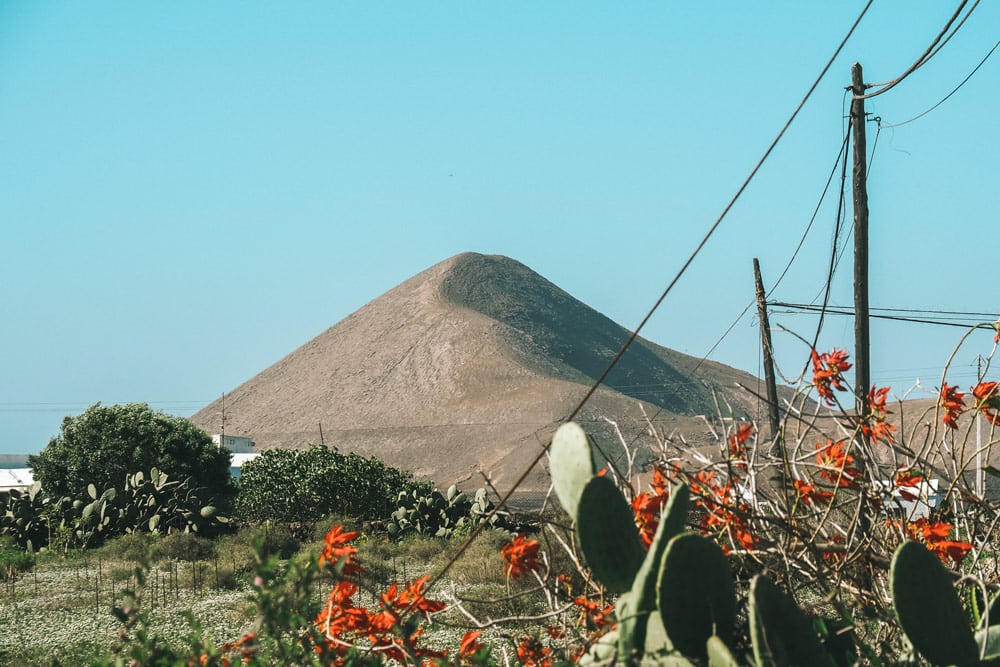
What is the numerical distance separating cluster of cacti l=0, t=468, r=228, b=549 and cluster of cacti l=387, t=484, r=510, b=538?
223cm

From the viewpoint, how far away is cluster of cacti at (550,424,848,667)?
2264mm

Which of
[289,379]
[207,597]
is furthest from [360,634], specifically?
[289,379]

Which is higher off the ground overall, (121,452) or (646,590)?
(121,452)

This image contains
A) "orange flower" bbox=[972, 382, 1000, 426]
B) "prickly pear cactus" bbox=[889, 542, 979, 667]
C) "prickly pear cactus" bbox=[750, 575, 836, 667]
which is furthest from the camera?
"orange flower" bbox=[972, 382, 1000, 426]

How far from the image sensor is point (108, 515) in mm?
12469

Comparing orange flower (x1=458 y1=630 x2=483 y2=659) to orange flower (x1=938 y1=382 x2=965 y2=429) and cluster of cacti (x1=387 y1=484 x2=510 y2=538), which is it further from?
cluster of cacti (x1=387 y1=484 x2=510 y2=538)

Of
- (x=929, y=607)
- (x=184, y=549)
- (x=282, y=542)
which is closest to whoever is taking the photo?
(x=929, y=607)

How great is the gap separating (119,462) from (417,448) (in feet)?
208

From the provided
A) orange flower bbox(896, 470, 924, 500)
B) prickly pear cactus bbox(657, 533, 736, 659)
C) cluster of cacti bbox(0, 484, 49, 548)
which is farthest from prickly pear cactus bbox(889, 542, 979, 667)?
cluster of cacti bbox(0, 484, 49, 548)

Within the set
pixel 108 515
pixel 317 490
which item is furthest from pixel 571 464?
pixel 317 490

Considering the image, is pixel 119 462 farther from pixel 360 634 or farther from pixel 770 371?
pixel 360 634

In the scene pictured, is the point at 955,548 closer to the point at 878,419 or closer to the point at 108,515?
the point at 878,419

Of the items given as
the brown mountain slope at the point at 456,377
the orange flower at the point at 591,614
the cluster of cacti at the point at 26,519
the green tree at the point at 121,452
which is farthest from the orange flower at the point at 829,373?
the brown mountain slope at the point at 456,377

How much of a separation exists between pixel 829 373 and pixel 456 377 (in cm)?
9027
